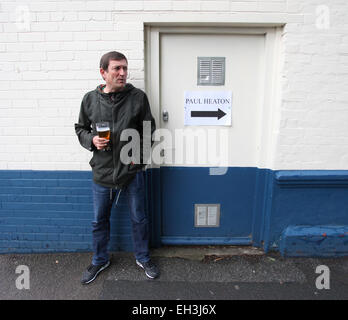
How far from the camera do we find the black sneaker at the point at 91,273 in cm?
259

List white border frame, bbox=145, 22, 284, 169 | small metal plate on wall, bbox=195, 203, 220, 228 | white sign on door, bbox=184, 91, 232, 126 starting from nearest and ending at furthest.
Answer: white border frame, bbox=145, 22, 284, 169 < white sign on door, bbox=184, 91, 232, 126 < small metal plate on wall, bbox=195, 203, 220, 228

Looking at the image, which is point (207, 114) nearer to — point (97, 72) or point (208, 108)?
point (208, 108)

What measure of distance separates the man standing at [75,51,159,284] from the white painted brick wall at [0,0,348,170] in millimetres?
314

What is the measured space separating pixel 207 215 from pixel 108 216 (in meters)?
1.19

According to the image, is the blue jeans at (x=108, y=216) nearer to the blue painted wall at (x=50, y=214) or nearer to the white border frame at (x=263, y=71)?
the blue painted wall at (x=50, y=214)

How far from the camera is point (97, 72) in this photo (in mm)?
2662

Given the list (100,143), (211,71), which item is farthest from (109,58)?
(211,71)

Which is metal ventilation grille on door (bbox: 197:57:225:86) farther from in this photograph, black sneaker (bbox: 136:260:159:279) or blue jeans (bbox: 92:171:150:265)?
black sneaker (bbox: 136:260:159:279)

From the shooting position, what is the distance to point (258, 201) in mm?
3062

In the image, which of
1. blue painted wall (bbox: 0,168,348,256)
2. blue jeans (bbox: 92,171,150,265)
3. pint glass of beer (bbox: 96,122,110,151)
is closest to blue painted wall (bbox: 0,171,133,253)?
blue painted wall (bbox: 0,168,348,256)

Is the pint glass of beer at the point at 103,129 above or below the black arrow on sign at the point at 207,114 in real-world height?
below

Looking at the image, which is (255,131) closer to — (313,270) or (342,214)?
(342,214)

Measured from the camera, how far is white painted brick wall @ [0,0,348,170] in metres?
2.56

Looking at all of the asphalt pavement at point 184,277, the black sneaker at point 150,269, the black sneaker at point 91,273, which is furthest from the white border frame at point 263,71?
the black sneaker at point 91,273
